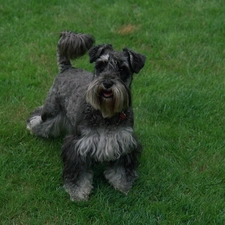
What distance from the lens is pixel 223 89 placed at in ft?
21.4

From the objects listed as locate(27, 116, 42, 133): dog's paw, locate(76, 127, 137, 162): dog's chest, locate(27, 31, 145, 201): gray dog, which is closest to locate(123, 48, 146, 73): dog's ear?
locate(27, 31, 145, 201): gray dog

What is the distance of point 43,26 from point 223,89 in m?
3.35

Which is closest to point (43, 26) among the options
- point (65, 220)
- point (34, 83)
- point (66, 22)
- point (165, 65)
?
point (66, 22)

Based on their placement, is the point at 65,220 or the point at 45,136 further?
the point at 45,136

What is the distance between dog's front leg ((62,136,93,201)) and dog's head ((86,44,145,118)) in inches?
23.1

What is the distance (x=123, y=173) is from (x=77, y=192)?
550 millimetres

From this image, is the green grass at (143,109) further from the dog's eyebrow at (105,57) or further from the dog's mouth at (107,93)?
the dog's eyebrow at (105,57)

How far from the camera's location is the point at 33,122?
5.54 meters

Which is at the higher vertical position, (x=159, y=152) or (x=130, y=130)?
(x=130, y=130)

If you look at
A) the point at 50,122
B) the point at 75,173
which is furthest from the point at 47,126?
the point at 75,173

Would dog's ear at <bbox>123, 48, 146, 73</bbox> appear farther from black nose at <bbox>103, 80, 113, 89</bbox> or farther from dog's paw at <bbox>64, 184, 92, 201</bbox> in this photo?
dog's paw at <bbox>64, 184, 92, 201</bbox>

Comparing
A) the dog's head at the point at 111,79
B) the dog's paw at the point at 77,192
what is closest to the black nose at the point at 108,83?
the dog's head at the point at 111,79

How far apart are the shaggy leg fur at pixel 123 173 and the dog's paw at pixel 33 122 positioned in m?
1.16

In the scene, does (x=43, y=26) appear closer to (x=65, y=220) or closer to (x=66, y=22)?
(x=66, y=22)
